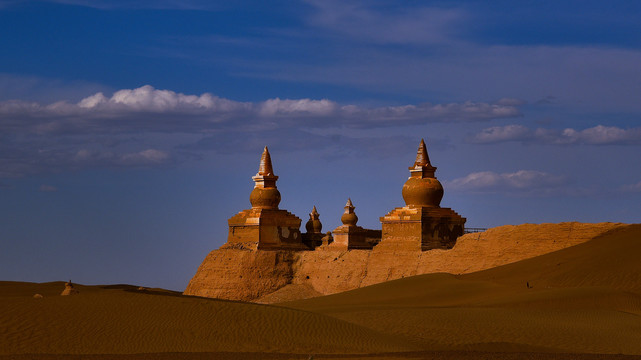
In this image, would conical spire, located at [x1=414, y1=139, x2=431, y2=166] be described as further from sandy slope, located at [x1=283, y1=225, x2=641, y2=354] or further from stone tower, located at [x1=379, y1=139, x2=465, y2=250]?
sandy slope, located at [x1=283, y1=225, x2=641, y2=354]

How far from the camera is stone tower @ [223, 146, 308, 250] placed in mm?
55969

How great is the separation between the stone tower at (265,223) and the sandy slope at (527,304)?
11.5 metres

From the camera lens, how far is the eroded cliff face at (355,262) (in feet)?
145

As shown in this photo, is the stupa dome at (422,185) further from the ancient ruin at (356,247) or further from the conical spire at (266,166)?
the conical spire at (266,166)

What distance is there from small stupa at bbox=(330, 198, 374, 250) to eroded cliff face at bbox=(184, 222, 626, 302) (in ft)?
3.33

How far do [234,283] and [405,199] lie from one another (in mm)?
10571

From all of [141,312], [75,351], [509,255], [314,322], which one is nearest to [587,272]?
[509,255]

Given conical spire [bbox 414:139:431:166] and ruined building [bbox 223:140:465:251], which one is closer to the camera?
ruined building [bbox 223:140:465:251]

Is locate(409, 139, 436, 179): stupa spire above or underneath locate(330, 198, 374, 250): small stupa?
above

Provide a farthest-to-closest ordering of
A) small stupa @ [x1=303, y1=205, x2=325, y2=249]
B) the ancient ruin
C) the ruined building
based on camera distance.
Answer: small stupa @ [x1=303, y1=205, x2=325, y2=249]
the ruined building
the ancient ruin

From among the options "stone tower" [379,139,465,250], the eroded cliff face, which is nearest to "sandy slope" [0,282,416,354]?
the eroded cliff face

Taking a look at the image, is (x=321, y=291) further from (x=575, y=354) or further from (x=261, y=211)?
(x=575, y=354)

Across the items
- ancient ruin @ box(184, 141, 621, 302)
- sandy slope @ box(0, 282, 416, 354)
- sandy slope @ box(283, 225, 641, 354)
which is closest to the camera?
sandy slope @ box(0, 282, 416, 354)

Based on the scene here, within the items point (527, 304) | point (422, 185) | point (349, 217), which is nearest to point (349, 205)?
point (349, 217)
